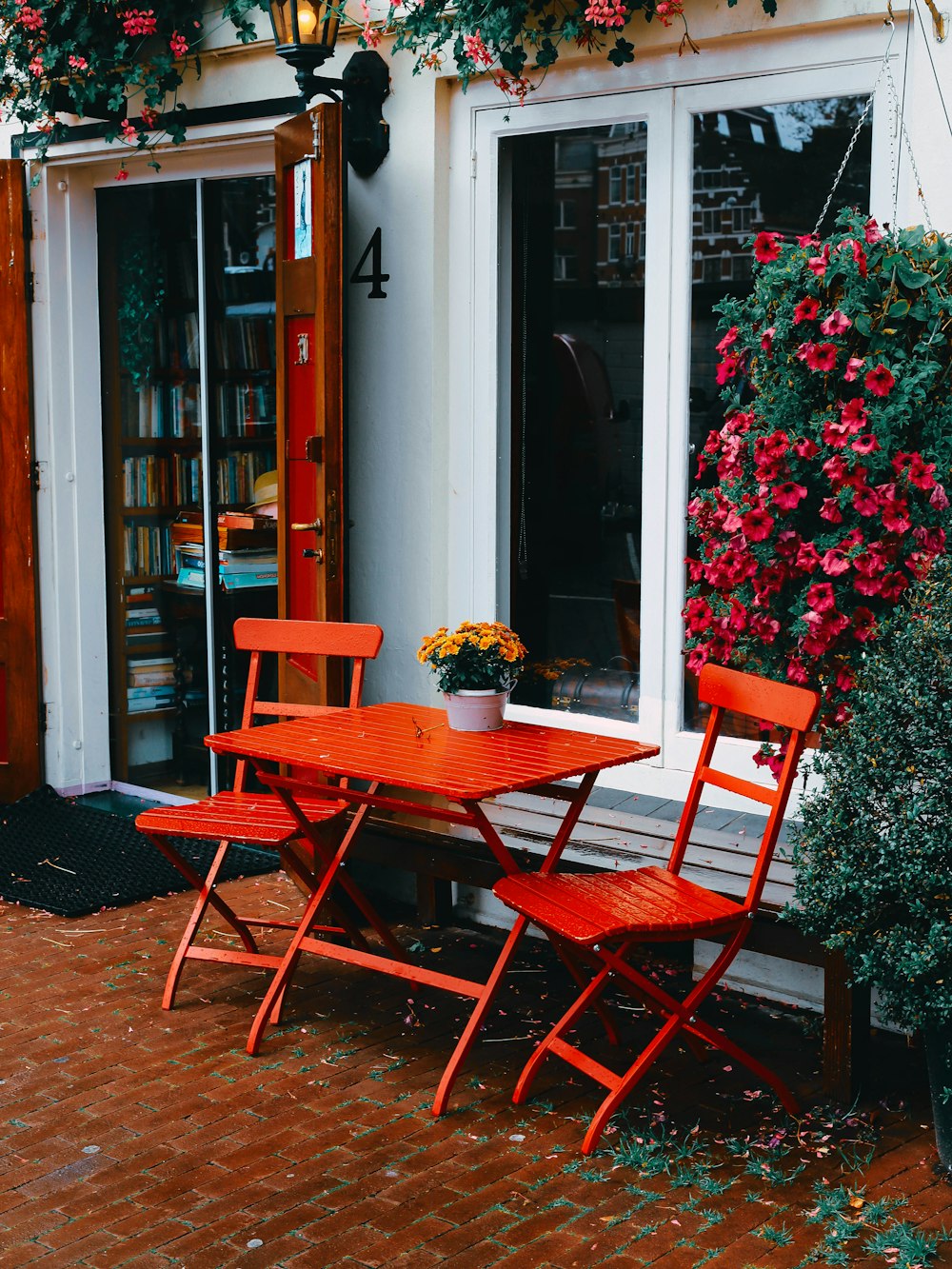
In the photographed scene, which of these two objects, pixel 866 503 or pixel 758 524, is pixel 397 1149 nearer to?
pixel 758 524

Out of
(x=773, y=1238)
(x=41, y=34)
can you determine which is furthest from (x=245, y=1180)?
(x=41, y=34)

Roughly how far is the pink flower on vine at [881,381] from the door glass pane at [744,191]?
974 millimetres

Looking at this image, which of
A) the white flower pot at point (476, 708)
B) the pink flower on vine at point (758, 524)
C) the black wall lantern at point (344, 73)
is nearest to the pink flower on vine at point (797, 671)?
the pink flower on vine at point (758, 524)

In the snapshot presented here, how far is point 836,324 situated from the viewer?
387 centimetres

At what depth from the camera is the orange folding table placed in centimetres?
392

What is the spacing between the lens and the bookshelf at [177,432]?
6.61m

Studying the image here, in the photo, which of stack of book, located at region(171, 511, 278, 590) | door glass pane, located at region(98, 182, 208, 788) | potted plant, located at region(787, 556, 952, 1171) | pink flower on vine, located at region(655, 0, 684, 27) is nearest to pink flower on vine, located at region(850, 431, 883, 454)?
potted plant, located at region(787, 556, 952, 1171)

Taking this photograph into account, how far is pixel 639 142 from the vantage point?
510cm

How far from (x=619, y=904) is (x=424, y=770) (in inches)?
24.0

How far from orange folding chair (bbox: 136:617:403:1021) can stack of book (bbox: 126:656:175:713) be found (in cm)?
199

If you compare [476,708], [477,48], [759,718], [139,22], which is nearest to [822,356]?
[759,718]

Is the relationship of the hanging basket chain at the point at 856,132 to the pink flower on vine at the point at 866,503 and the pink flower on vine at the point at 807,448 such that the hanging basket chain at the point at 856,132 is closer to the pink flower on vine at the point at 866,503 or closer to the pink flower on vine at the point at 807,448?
the pink flower on vine at the point at 807,448

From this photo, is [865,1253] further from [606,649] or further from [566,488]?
[566,488]

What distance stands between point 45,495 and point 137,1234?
4.19 meters
